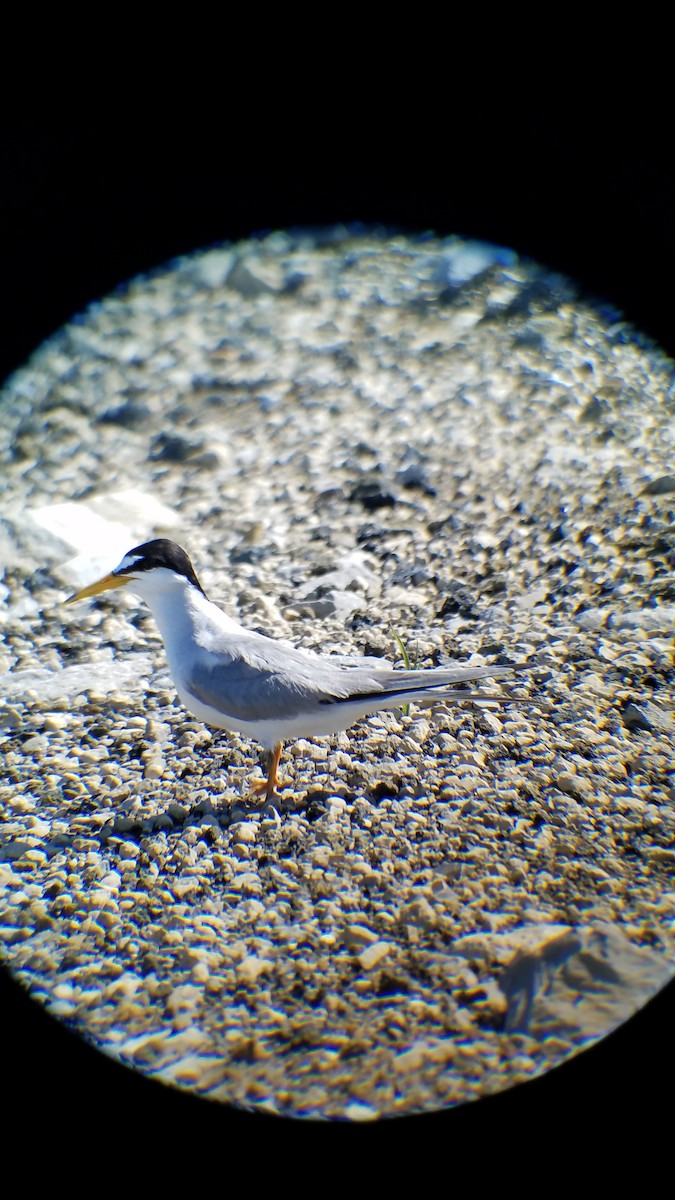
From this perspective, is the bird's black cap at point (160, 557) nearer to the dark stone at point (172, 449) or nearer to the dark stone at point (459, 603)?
the dark stone at point (459, 603)

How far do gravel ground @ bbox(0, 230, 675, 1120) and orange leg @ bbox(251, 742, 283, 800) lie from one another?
0.07 m

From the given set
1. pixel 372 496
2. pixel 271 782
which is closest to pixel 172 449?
pixel 372 496

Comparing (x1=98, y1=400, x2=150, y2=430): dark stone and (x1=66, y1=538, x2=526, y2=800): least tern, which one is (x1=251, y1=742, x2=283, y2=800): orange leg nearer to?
(x1=66, y1=538, x2=526, y2=800): least tern

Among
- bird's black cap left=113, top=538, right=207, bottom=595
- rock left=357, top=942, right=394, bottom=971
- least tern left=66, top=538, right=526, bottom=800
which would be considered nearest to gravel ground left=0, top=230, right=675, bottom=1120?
rock left=357, top=942, right=394, bottom=971

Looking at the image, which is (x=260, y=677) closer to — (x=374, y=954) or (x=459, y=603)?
(x=374, y=954)

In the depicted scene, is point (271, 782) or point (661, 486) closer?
point (271, 782)

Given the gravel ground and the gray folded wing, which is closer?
the gravel ground

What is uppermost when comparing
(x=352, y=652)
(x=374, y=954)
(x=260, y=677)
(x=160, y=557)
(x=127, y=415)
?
(x=127, y=415)

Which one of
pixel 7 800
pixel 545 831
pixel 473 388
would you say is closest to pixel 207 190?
pixel 473 388

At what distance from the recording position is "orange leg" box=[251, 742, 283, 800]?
7.63ft

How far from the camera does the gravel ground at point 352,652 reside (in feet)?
5.83

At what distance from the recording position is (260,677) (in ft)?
7.55

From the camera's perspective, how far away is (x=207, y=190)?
14.1 ft

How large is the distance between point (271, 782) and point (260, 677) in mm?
293
